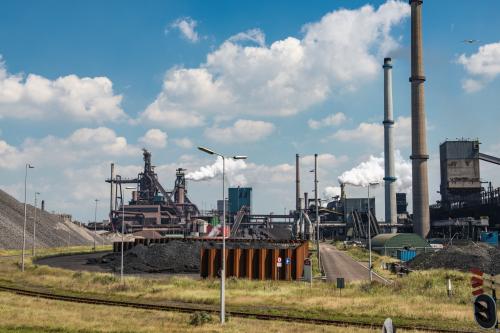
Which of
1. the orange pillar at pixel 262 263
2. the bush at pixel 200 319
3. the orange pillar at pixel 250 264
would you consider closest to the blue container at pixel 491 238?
the orange pillar at pixel 262 263

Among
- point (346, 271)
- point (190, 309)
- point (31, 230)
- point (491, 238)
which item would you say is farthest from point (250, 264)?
point (31, 230)

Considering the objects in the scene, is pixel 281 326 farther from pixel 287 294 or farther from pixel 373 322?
pixel 287 294

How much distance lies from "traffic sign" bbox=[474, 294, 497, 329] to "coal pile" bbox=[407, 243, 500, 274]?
1828 inches

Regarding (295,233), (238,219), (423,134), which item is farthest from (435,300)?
(238,219)

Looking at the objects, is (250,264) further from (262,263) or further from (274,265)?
(274,265)

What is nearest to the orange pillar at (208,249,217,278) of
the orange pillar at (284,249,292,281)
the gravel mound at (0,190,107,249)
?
the orange pillar at (284,249,292,281)

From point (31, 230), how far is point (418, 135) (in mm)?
79036

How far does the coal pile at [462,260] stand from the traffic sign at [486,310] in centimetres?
4642

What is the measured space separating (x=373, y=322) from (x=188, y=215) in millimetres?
135909

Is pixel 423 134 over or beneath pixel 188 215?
over

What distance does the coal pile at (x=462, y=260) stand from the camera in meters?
51.2

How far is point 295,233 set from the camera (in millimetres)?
128125

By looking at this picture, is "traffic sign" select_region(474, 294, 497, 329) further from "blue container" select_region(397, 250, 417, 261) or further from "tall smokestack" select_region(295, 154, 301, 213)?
"tall smokestack" select_region(295, 154, 301, 213)

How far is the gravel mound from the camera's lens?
90000mm
